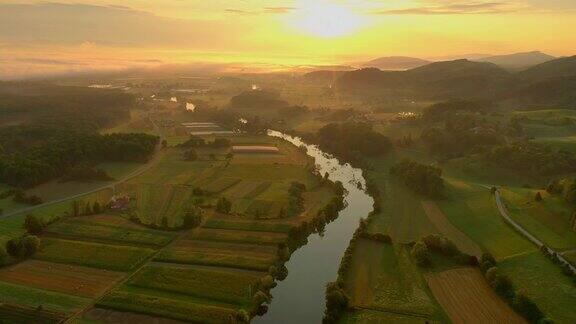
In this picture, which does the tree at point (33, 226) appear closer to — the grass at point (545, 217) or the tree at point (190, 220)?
the tree at point (190, 220)

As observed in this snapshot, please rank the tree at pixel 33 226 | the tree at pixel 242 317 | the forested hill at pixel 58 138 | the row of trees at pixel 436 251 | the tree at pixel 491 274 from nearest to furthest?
the tree at pixel 242 317 < the tree at pixel 491 274 < the row of trees at pixel 436 251 < the tree at pixel 33 226 < the forested hill at pixel 58 138

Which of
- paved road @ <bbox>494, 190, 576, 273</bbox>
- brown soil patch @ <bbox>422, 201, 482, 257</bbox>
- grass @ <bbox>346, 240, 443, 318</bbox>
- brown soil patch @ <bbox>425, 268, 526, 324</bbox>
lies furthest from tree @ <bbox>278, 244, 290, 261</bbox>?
paved road @ <bbox>494, 190, 576, 273</bbox>

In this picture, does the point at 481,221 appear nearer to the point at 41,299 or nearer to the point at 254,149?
the point at 41,299

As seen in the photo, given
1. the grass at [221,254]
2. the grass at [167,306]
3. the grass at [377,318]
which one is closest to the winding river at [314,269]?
the grass at [377,318]

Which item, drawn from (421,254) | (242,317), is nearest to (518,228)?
(421,254)

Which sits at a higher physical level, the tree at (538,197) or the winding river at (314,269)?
the tree at (538,197)
